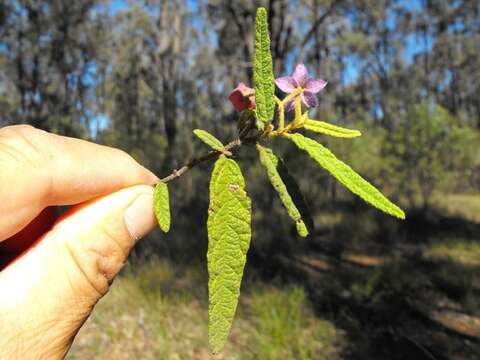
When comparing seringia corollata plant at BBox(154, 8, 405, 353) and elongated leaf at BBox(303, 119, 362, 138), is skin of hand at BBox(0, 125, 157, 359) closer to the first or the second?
seringia corollata plant at BBox(154, 8, 405, 353)

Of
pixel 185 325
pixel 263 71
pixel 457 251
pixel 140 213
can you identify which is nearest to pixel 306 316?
pixel 185 325

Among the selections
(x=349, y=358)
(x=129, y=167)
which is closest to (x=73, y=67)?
(x=349, y=358)

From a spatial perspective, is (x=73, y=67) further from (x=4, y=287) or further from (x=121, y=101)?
(x=4, y=287)

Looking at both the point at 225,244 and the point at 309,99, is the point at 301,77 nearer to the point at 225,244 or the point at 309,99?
the point at 309,99

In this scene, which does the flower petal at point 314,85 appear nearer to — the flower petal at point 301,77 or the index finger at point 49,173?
the flower petal at point 301,77

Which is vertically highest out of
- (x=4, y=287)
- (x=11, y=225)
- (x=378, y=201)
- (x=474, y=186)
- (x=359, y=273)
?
(x=378, y=201)

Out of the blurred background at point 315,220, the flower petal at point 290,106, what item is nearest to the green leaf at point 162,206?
the flower petal at point 290,106

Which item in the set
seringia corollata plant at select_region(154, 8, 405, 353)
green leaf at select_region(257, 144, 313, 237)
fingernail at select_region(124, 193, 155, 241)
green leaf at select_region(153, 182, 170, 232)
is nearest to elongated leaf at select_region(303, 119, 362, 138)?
seringia corollata plant at select_region(154, 8, 405, 353)
